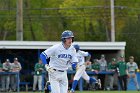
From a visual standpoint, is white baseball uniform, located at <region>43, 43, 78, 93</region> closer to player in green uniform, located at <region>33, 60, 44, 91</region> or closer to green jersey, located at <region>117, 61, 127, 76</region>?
player in green uniform, located at <region>33, 60, 44, 91</region>

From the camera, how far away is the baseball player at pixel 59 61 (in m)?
14.3

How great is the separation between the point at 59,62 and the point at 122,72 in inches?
611

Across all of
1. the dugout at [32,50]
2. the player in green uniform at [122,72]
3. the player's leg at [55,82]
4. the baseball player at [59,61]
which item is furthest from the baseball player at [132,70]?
the player's leg at [55,82]

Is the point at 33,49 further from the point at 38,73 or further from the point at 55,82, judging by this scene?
the point at 55,82

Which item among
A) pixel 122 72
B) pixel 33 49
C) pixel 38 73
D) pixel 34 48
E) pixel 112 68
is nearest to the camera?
pixel 38 73

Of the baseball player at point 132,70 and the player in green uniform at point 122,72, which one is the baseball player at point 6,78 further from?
the baseball player at point 132,70

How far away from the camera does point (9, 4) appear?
53.1 m

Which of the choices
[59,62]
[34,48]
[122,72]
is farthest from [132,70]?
[59,62]

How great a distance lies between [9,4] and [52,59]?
3910 centimetres

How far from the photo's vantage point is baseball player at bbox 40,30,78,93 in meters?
14.3

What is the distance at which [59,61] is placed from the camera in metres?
14.6

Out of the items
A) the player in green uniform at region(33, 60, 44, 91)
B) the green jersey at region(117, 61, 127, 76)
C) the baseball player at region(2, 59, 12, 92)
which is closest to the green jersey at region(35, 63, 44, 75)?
the player in green uniform at region(33, 60, 44, 91)

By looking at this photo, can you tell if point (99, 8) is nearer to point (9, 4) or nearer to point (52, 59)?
point (9, 4)

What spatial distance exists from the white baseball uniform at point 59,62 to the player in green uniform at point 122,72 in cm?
1517
